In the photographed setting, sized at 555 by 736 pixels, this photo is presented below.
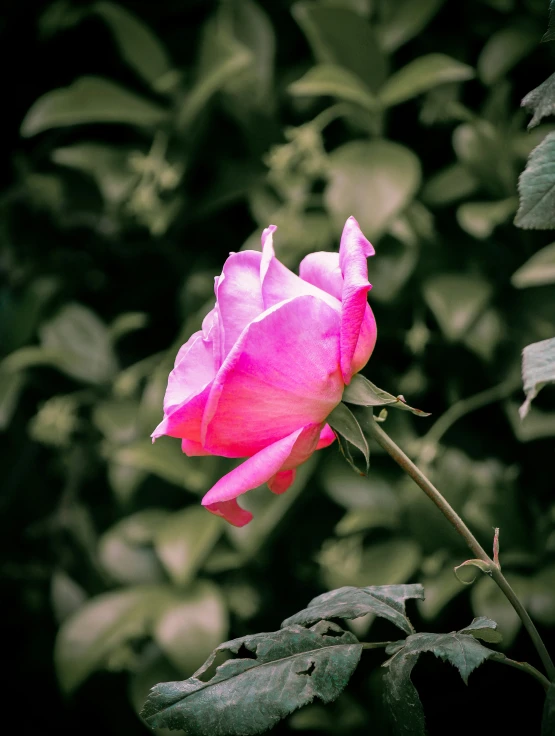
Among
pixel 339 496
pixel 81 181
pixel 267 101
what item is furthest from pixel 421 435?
pixel 81 181

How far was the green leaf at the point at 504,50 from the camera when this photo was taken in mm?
889

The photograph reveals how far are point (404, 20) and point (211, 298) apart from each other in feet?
1.32

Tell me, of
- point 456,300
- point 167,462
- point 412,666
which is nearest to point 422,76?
point 456,300

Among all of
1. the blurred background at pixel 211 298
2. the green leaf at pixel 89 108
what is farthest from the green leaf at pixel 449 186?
the green leaf at pixel 89 108

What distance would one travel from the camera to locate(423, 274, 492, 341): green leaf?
84cm

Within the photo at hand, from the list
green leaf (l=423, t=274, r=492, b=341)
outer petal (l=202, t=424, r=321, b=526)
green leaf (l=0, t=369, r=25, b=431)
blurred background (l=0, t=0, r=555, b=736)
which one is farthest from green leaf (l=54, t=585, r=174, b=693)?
outer petal (l=202, t=424, r=321, b=526)

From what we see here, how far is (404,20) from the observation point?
95cm

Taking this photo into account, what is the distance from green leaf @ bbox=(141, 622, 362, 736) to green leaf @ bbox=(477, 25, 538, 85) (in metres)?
0.77

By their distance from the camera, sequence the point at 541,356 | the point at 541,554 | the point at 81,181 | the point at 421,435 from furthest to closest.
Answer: the point at 81,181, the point at 421,435, the point at 541,554, the point at 541,356

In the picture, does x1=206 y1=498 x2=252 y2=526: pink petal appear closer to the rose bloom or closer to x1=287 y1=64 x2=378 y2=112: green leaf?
the rose bloom

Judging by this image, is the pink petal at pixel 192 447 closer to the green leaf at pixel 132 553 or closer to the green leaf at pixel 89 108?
the green leaf at pixel 132 553

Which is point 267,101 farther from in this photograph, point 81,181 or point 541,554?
point 541,554

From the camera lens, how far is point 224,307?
0.30 meters

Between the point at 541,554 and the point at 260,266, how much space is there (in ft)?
2.00
